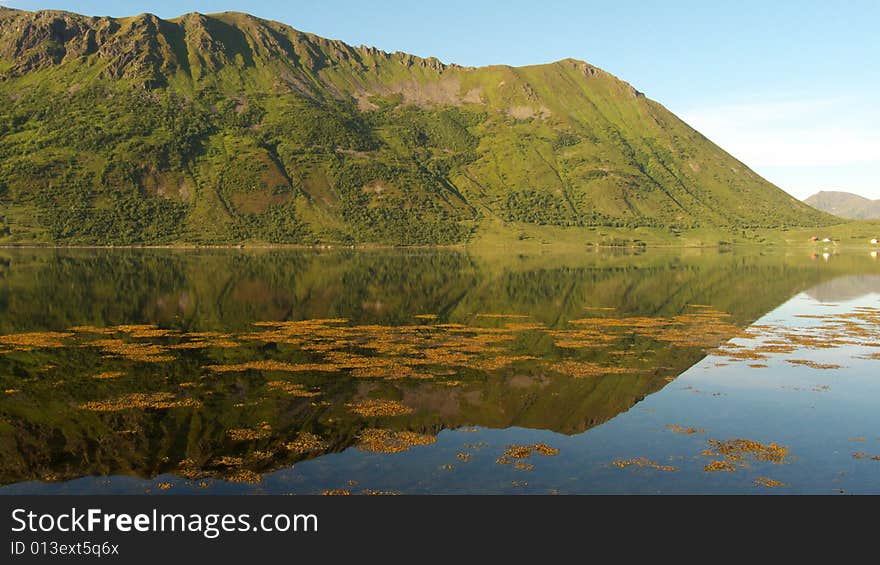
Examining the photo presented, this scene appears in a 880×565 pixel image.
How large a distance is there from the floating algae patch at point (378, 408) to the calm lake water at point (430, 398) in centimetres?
19

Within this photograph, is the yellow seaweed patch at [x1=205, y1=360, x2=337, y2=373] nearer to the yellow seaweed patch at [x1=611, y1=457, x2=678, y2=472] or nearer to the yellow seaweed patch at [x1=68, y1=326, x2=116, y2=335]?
the yellow seaweed patch at [x1=68, y1=326, x2=116, y2=335]

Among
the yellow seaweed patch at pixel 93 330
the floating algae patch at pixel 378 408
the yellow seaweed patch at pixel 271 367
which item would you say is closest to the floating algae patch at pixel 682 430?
the floating algae patch at pixel 378 408

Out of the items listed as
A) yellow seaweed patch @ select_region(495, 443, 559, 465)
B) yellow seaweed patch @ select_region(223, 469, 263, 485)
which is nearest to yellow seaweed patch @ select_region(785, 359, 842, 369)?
yellow seaweed patch @ select_region(495, 443, 559, 465)

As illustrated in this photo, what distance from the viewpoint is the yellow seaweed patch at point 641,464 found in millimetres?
30234

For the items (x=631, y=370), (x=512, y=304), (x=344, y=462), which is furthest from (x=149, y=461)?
(x=512, y=304)

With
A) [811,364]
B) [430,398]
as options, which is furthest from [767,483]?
[811,364]

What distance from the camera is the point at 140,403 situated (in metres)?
39.9

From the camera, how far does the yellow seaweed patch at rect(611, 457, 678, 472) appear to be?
99.2 ft

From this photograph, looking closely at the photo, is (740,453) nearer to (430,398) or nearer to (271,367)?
(430,398)

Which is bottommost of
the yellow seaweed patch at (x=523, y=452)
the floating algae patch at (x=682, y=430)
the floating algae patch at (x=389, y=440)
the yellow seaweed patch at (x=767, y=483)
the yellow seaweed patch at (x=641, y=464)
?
the floating algae patch at (x=389, y=440)

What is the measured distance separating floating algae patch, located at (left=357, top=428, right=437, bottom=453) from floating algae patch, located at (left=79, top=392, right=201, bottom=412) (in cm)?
1237

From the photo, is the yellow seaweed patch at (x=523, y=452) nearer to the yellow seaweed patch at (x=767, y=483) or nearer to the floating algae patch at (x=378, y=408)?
the floating algae patch at (x=378, y=408)

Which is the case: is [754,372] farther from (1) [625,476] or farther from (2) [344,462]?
(2) [344,462]
